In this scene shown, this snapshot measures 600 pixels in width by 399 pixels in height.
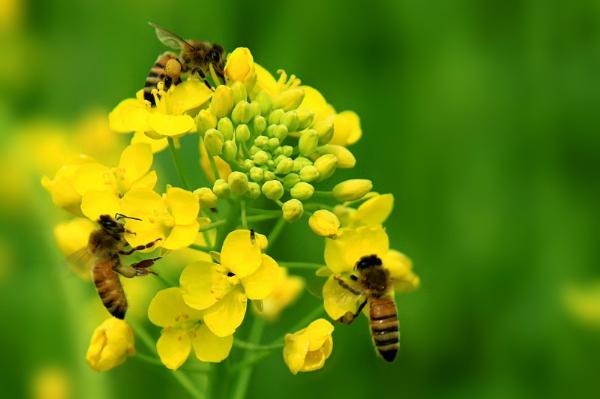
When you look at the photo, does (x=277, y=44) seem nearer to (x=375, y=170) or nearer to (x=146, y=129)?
(x=375, y=170)

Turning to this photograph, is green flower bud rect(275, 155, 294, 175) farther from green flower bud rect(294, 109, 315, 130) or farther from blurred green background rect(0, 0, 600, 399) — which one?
blurred green background rect(0, 0, 600, 399)

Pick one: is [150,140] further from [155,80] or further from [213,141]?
[213,141]

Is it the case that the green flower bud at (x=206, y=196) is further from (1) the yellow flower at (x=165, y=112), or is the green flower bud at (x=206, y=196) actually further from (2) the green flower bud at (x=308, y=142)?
(2) the green flower bud at (x=308, y=142)

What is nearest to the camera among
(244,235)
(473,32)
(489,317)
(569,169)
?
(244,235)

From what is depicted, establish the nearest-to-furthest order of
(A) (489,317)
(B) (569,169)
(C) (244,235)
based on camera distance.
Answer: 1. (C) (244,235)
2. (A) (489,317)
3. (B) (569,169)

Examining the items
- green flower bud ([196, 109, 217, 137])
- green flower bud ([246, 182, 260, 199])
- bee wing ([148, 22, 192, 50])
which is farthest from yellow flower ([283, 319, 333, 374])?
bee wing ([148, 22, 192, 50])

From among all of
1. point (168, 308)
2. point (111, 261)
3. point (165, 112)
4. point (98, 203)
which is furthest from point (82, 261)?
point (165, 112)

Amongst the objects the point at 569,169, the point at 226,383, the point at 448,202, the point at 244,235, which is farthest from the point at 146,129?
the point at 569,169
